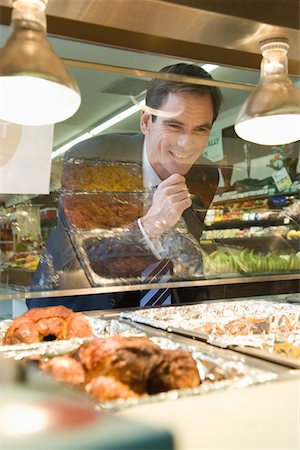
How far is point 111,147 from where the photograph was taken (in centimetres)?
183

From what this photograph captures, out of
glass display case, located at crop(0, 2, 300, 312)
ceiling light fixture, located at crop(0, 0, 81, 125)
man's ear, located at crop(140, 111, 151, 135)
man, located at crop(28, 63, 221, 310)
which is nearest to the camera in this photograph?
ceiling light fixture, located at crop(0, 0, 81, 125)

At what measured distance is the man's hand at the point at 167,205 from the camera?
1898mm

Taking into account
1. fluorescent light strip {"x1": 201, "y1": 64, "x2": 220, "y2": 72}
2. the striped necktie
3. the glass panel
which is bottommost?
the striped necktie

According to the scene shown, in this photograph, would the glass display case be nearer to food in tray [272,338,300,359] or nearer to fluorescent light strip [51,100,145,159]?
fluorescent light strip [51,100,145,159]

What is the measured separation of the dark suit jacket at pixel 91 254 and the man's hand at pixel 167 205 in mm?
40

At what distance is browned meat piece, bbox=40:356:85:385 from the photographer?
2.89ft

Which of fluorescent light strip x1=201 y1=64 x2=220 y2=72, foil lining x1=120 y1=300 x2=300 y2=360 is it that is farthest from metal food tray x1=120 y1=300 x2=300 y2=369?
fluorescent light strip x1=201 y1=64 x2=220 y2=72

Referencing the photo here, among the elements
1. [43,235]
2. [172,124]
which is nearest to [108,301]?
[43,235]

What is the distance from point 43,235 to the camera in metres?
1.73

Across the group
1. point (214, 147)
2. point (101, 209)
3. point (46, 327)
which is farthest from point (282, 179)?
point (46, 327)

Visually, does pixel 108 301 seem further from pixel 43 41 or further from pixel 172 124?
pixel 43 41

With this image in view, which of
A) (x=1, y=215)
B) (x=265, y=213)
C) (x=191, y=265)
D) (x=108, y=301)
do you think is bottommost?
(x=108, y=301)

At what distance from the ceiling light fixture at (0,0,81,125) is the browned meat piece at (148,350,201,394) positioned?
617 millimetres

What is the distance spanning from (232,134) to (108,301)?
2.81 feet
